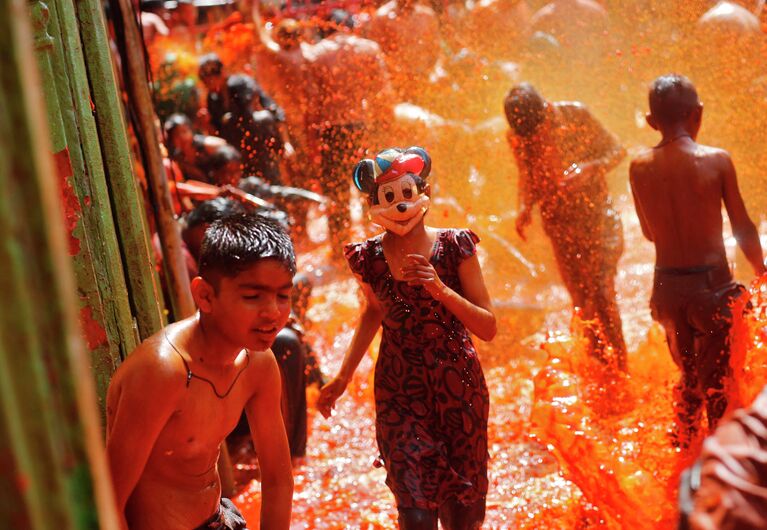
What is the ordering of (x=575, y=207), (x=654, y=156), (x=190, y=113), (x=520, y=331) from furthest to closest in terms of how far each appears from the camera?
(x=190, y=113) → (x=520, y=331) → (x=575, y=207) → (x=654, y=156)

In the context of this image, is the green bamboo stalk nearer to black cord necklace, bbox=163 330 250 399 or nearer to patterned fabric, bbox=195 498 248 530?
patterned fabric, bbox=195 498 248 530

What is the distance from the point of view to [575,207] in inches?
236

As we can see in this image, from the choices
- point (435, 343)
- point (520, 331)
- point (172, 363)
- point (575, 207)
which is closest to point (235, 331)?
point (172, 363)

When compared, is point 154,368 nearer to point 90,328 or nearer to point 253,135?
point 90,328

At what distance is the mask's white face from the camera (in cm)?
348

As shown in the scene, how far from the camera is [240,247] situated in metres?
2.61

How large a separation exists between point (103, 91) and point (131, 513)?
175 centimetres

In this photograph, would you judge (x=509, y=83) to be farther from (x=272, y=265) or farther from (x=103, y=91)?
(x=272, y=265)

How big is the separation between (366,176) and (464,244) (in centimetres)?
47

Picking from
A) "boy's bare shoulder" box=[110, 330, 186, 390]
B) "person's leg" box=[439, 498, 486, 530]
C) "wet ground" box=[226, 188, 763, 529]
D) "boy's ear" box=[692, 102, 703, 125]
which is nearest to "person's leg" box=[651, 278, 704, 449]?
"wet ground" box=[226, 188, 763, 529]

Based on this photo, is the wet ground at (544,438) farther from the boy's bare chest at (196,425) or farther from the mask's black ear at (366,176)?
the boy's bare chest at (196,425)

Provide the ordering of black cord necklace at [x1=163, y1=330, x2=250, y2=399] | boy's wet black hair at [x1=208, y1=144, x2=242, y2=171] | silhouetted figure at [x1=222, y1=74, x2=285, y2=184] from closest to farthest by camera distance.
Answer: black cord necklace at [x1=163, y1=330, x2=250, y2=399], boy's wet black hair at [x1=208, y1=144, x2=242, y2=171], silhouetted figure at [x1=222, y1=74, x2=285, y2=184]

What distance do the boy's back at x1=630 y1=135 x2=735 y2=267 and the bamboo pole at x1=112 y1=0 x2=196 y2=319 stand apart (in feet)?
7.77

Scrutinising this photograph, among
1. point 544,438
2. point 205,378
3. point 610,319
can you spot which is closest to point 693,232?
point 544,438
